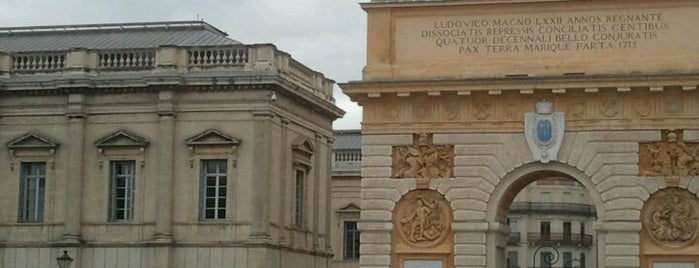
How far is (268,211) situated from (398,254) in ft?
30.1

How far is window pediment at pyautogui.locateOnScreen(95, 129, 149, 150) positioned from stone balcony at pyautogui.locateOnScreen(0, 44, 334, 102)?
1453mm

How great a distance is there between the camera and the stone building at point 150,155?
41.2 metres

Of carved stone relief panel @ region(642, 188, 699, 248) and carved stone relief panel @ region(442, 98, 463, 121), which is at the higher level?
carved stone relief panel @ region(442, 98, 463, 121)

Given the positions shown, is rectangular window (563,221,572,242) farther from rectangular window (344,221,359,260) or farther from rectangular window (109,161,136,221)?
rectangular window (109,161,136,221)

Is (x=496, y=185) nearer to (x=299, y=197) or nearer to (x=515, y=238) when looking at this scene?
(x=299, y=197)

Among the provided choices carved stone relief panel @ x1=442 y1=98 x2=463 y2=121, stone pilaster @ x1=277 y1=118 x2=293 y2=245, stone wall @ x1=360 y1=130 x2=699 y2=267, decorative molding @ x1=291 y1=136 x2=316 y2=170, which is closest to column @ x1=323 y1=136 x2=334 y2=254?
decorative molding @ x1=291 y1=136 x2=316 y2=170

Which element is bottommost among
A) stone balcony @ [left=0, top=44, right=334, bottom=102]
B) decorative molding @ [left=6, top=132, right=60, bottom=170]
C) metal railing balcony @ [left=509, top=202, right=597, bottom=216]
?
decorative molding @ [left=6, top=132, right=60, bottom=170]

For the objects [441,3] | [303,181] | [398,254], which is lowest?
[398,254]

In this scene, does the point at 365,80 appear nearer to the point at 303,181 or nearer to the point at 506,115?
the point at 506,115

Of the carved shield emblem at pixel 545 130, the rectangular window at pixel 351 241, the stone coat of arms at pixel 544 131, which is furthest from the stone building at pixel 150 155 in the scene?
the carved shield emblem at pixel 545 130

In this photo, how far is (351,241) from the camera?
54438 millimetres

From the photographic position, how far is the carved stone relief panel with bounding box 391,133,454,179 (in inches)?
1281

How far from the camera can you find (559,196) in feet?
258

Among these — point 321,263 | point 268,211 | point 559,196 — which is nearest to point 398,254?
point 268,211
